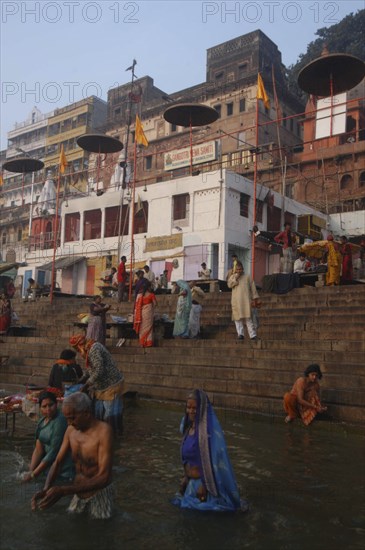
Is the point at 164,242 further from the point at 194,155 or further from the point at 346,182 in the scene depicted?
the point at 346,182

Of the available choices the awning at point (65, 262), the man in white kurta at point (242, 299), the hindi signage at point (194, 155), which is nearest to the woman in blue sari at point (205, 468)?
the man in white kurta at point (242, 299)

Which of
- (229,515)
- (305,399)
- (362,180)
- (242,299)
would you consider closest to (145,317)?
(242,299)

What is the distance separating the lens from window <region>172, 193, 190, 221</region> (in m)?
25.1

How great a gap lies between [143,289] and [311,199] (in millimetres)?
24863

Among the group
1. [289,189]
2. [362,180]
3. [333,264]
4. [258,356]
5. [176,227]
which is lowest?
[258,356]

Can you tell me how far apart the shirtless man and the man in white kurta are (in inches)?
267

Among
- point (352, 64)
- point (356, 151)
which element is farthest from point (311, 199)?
point (352, 64)

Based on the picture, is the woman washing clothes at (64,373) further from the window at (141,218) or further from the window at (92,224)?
the window at (92,224)

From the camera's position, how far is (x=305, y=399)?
7.25 meters

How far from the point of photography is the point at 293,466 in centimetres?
542

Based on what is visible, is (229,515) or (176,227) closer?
(229,515)

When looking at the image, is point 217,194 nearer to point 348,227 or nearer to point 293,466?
point 348,227

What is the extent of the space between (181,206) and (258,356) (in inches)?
654

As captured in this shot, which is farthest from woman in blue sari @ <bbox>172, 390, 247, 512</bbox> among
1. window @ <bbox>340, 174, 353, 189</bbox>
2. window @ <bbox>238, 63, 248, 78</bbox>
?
window @ <bbox>238, 63, 248, 78</bbox>
